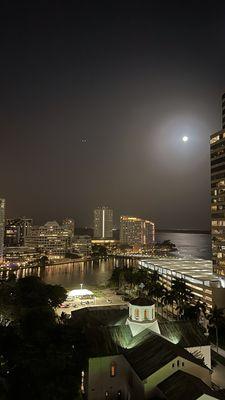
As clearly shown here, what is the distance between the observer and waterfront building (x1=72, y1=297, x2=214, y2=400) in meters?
17.8

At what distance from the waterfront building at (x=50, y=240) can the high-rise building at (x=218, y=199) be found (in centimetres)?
10848

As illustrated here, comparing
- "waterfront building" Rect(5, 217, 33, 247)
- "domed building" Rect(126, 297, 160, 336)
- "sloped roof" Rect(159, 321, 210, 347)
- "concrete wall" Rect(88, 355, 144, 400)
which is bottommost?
"concrete wall" Rect(88, 355, 144, 400)

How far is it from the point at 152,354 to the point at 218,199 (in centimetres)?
2887

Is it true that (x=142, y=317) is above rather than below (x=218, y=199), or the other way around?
below

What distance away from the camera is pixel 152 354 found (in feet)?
63.3

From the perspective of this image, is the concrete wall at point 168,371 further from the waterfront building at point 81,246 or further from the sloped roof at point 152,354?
the waterfront building at point 81,246

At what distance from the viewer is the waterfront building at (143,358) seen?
58.4 feet

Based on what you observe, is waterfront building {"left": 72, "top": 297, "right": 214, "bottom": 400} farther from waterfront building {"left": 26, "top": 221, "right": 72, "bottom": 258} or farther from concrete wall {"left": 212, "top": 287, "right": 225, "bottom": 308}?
waterfront building {"left": 26, "top": 221, "right": 72, "bottom": 258}

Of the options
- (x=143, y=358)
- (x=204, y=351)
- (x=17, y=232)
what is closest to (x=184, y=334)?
(x=204, y=351)

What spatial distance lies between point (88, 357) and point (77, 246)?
139 meters

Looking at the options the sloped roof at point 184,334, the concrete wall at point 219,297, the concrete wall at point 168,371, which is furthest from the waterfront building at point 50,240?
the concrete wall at point 168,371

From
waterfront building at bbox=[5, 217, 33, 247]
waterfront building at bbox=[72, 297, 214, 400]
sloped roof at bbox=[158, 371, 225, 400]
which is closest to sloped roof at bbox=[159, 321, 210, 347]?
waterfront building at bbox=[72, 297, 214, 400]

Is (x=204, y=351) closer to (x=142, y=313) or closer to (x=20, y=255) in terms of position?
(x=142, y=313)

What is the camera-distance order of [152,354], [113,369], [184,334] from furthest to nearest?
1. [184,334]
2. [113,369]
3. [152,354]
